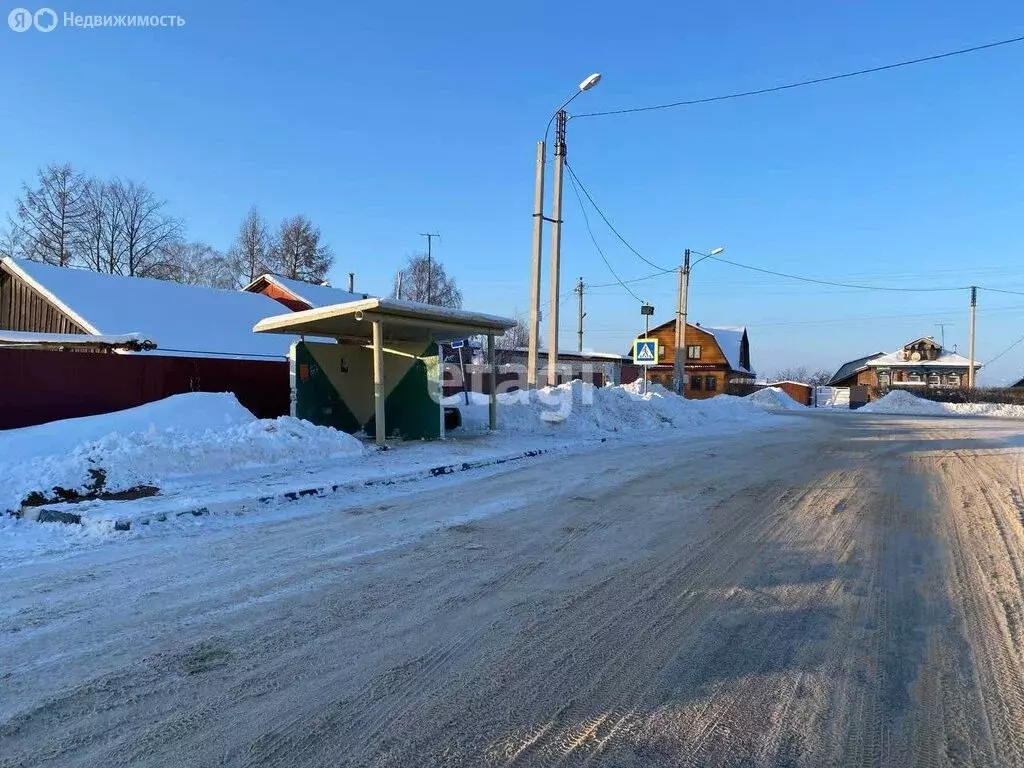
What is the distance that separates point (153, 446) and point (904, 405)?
149 ft

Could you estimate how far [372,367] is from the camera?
15.6m

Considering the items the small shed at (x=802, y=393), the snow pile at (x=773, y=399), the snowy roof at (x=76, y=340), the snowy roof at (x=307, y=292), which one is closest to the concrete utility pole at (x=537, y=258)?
the snowy roof at (x=76, y=340)

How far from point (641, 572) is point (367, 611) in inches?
91.4

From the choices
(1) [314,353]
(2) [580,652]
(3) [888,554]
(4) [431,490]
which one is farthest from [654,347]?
(2) [580,652]

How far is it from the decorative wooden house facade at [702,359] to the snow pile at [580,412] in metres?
35.6

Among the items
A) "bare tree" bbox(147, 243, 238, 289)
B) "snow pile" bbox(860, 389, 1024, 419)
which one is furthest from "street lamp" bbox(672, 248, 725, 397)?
"bare tree" bbox(147, 243, 238, 289)

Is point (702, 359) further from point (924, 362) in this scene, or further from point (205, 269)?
point (205, 269)

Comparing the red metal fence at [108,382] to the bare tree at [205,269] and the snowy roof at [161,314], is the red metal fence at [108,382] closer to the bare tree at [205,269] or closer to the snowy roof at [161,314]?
the snowy roof at [161,314]

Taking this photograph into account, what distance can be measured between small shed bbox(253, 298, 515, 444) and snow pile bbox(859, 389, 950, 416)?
35.5 meters

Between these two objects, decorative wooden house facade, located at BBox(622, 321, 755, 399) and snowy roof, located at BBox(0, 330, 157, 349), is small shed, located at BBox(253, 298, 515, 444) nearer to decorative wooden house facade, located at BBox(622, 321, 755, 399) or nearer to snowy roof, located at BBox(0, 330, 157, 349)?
snowy roof, located at BBox(0, 330, 157, 349)

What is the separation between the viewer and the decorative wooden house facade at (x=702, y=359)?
59.2 m

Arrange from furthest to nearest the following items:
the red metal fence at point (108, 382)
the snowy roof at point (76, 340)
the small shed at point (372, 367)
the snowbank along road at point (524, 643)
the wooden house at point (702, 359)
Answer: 1. the wooden house at point (702, 359)
2. the snowy roof at point (76, 340)
3. the small shed at point (372, 367)
4. the red metal fence at point (108, 382)
5. the snowbank along road at point (524, 643)

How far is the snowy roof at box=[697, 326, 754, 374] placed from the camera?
60.2 meters

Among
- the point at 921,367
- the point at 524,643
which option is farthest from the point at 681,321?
the point at 921,367
